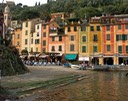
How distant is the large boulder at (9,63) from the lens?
38125mm

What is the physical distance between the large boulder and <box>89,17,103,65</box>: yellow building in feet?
144

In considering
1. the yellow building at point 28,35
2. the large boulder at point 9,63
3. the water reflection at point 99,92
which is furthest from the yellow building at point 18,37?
the water reflection at point 99,92

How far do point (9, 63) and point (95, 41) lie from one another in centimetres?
5033

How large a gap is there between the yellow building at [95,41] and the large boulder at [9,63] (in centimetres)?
4402

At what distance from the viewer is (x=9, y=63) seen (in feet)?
132

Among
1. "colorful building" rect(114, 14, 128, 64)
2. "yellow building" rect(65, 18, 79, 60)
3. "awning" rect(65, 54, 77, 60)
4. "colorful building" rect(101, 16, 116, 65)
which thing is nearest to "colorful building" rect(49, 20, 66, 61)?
"yellow building" rect(65, 18, 79, 60)

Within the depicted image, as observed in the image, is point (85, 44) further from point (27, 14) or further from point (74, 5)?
point (74, 5)

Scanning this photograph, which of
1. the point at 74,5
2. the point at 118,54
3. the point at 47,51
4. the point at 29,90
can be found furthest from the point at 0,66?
the point at 74,5

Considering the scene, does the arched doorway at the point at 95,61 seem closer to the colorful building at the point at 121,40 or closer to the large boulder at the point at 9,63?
the colorful building at the point at 121,40

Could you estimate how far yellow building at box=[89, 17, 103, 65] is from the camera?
283 feet

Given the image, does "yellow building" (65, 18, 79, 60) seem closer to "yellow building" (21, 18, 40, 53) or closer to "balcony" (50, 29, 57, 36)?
"balcony" (50, 29, 57, 36)

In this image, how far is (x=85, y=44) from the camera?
88.1 metres

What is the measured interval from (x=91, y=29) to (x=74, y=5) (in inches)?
3202

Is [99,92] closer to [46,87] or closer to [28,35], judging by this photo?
[46,87]
